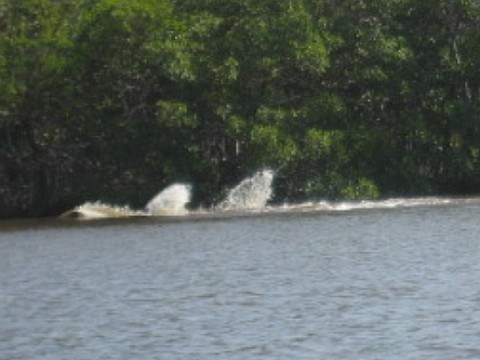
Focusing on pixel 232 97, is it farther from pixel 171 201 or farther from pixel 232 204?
pixel 171 201

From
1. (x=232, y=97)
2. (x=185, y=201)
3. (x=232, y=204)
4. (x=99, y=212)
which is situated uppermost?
(x=232, y=97)

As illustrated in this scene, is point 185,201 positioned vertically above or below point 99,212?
above

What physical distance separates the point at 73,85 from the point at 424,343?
44410mm

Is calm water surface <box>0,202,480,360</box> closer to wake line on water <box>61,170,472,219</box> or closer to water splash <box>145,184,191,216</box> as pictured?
wake line on water <box>61,170,472,219</box>

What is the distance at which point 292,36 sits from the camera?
63344 mm

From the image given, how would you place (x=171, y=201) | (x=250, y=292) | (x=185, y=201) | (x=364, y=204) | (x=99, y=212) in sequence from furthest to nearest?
(x=185, y=201) → (x=171, y=201) → (x=99, y=212) → (x=364, y=204) → (x=250, y=292)

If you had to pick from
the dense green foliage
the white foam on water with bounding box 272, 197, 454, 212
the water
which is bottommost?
the white foam on water with bounding box 272, 197, 454, 212

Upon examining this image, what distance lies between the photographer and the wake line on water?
59156 mm

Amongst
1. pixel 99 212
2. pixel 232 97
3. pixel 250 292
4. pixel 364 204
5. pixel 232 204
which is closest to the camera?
pixel 250 292

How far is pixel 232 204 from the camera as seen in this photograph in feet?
204

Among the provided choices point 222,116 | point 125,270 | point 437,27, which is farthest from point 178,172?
point 125,270

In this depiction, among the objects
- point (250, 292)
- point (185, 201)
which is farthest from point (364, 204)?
point (250, 292)

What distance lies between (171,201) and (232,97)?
222 inches

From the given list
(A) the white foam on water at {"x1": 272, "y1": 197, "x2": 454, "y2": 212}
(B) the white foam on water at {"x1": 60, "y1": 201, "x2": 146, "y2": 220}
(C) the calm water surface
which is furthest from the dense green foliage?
(C) the calm water surface
